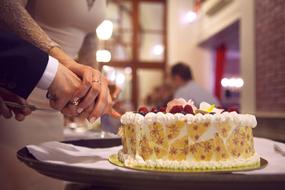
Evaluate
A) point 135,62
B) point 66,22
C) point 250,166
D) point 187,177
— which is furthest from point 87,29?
point 135,62

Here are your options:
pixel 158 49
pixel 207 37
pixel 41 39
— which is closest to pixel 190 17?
pixel 158 49

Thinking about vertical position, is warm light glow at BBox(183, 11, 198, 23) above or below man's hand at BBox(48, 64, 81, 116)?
above

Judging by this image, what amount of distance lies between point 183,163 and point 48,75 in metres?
0.29

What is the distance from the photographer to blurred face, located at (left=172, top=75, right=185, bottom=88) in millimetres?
4801

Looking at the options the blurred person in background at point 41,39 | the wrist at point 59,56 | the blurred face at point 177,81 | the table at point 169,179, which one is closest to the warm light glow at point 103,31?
the blurred person in background at point 41,39

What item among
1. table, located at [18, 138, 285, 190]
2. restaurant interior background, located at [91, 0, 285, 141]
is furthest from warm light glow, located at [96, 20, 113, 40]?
restaurant interior background, located at [91, 0, 285, 141]

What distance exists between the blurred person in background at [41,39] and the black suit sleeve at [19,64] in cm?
13

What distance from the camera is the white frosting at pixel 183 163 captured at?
2.51ft

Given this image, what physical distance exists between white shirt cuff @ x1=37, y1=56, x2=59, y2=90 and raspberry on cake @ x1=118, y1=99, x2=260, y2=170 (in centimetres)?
20

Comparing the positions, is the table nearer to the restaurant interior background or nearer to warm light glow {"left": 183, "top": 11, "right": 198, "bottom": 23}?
the restaurant interior background

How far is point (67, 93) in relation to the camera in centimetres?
70

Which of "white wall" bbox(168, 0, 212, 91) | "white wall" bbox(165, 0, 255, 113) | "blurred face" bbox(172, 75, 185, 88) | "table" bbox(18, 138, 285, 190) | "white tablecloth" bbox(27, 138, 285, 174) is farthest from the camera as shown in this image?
"white wall" bbox(168, 0, 212, 91)

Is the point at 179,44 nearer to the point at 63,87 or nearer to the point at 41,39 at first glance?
the point at 41,39

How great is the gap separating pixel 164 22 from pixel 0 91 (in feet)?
31.1
